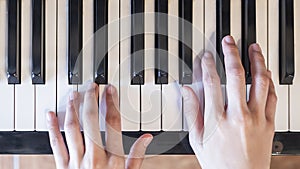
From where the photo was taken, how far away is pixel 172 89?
799 millimetres

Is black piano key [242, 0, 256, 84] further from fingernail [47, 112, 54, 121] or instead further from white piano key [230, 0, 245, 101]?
fingernail [47, 112, 54, 121]

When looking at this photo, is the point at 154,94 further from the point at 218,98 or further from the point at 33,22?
the point at 33,22

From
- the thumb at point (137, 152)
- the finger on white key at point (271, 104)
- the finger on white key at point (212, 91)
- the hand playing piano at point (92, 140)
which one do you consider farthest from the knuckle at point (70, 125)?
the finger on white key at point (271, 104)

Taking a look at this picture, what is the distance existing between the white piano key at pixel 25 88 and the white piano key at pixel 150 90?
188 millimetres

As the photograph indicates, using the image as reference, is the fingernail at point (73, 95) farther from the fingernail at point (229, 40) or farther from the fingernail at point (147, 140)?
the fingernail at point (229, 40)

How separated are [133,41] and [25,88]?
197mm

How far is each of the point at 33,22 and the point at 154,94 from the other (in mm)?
233

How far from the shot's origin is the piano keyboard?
0.79 m

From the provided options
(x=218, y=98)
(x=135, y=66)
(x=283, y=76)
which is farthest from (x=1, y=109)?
(x=283, y=76)

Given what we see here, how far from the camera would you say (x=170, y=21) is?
791 millimetres

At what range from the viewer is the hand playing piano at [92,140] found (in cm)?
77

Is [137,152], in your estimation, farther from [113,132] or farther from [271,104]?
[271,104]

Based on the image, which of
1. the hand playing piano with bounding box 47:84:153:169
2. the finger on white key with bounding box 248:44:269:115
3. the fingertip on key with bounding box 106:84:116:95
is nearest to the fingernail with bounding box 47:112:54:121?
the hand playing piano with bounding box 47:84:153:169

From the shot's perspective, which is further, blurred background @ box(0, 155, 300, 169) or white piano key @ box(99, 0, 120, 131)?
blurred background @ box(0, 155, 300, 169)
